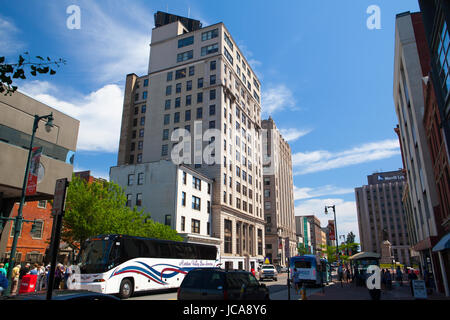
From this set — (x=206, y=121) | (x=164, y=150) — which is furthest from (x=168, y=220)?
(x=206, y=121)

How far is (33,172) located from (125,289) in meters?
8.59

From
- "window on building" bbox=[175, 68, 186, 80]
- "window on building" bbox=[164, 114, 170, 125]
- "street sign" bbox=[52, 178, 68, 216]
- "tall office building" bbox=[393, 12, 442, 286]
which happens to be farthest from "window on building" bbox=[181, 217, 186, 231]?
"street sign" bbox=[52, 178, 68, 216]

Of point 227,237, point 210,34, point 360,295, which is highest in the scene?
point 210,34

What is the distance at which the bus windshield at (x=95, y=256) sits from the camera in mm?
17453

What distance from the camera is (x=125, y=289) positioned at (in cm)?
1839

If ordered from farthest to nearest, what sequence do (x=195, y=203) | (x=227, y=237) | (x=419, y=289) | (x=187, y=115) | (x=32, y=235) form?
(x=187, y=115) < (x=227, y=237) < (x=195, y=203) < (x=32, y=235) < (x=419, y=289)

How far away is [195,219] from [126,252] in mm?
30219

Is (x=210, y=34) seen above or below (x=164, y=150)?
above

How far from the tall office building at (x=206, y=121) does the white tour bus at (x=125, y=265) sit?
30.4 metres

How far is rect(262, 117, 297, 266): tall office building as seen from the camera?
92.0 metres

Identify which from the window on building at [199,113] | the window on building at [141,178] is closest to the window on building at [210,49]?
the window on building at [199,113]

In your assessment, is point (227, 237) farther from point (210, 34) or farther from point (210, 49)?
point (210, 34)

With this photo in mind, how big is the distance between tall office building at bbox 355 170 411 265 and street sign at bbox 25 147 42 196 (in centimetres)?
14718

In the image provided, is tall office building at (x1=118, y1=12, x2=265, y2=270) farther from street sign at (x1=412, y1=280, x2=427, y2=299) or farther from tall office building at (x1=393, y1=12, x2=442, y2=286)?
street sign at (x1=412, y1=280, x2=427, y2=299)
